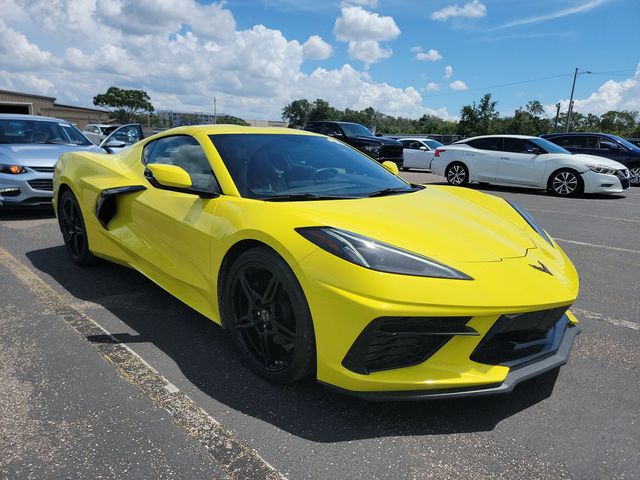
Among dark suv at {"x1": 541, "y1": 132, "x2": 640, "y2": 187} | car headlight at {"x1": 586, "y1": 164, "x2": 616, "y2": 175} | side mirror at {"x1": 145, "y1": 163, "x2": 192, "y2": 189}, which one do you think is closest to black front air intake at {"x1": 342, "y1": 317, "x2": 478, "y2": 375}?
side mirror at {"x1": 145, "y1": 163, "x2": 192, "y2": 189}

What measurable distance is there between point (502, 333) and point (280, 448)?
3.46 ft

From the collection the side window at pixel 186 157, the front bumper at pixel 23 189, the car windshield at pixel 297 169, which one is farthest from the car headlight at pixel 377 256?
the front bumper at pixel 23 189

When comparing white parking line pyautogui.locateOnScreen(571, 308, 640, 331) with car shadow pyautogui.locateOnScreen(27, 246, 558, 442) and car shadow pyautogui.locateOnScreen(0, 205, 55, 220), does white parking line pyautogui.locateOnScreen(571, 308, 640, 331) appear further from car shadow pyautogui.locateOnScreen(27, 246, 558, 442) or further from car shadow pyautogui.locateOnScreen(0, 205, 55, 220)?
car shadow pyautogui.locateOnScreen(0, 205, 55, 220)

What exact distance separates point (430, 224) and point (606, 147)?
13626 millimetres

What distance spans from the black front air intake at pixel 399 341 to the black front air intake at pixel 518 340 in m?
0.13

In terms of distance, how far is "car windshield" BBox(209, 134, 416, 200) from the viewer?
2814 mm

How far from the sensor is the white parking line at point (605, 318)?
10.8 feet

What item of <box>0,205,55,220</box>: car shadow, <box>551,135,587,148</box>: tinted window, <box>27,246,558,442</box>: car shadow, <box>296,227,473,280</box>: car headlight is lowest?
<box>0,205,55,220</box>: car shadow

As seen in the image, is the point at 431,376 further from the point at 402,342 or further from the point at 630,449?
the point at 630,449

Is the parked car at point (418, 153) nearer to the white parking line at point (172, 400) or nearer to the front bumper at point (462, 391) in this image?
the white parking line at point (172, 400)

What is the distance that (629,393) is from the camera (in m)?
2.44

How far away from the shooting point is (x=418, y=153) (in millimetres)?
17625

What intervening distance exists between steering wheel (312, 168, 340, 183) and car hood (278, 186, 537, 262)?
0.41m

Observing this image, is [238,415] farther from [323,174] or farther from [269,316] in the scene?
[323,174]
